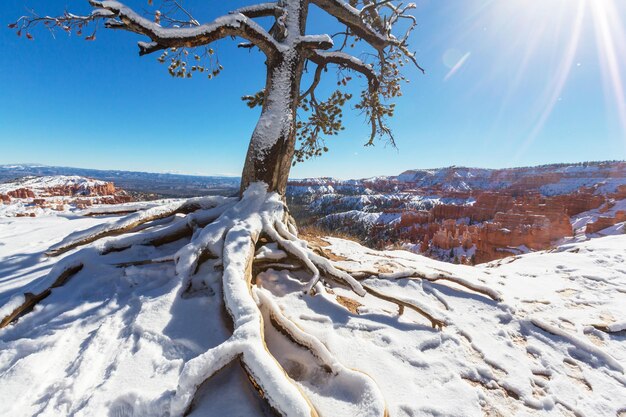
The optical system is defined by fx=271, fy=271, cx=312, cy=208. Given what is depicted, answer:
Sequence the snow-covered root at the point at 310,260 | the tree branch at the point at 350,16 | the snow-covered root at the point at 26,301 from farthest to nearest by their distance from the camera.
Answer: the tree branch at the point at 350,16
the snow-covered root at the point at 310,260
the snow-covered root at the point at 26,301

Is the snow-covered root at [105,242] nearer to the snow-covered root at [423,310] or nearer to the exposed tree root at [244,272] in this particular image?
the exposed tree root at [244,272]

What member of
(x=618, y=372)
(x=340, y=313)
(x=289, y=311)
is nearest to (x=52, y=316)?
(x=289, y=311)

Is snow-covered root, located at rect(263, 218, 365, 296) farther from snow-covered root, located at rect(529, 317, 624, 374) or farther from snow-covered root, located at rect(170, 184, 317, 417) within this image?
snow-covered root, located at rect(529, 317, 624, 374)

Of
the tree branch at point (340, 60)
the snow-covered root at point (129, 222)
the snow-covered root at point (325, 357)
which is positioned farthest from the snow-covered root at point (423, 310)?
the tree branch at point (340, 60)

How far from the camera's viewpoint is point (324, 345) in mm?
2217

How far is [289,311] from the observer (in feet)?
9.50

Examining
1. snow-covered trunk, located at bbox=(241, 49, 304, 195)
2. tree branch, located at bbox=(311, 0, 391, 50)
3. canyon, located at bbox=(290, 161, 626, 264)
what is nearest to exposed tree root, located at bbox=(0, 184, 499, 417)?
snow-covered trunk, located at bbox=(241, 49, 304, 195)

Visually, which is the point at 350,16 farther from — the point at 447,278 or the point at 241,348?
the point at 241,348

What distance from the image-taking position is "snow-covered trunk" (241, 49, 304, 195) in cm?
444

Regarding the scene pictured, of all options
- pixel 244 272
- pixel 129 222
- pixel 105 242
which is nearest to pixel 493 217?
pixel 244 272

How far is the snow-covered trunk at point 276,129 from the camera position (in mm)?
4438

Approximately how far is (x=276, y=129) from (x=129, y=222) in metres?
2.64

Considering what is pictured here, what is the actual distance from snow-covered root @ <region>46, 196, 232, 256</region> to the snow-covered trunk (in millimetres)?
815

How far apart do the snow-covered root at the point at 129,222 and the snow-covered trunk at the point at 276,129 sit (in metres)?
0.82
